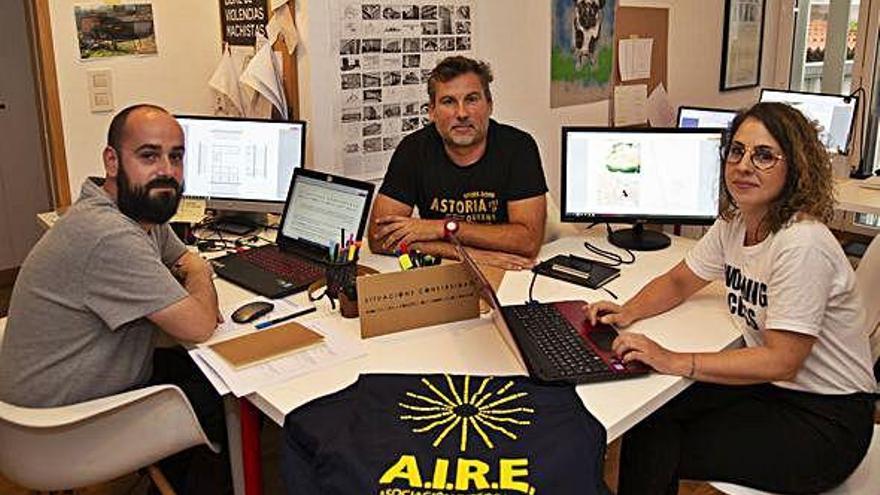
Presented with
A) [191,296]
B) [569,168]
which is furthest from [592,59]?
[191,296]

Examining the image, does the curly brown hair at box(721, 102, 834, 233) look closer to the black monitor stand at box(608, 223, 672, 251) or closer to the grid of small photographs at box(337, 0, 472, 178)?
the black monitor stand at box(608, 223, 672, 251)

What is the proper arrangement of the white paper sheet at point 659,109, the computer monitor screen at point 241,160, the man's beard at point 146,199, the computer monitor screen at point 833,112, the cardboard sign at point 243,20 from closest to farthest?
the man's beard at point 146,199
the computer monitor screen at point 241,160
the cardboard sign at point 243,20
the computer monitor screen at point 833,112
the white paper sheet at point 659,109

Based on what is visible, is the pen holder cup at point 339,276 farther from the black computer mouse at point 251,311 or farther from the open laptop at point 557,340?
the open laptop at point 557,340

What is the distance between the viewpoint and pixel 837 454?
161 centimetres

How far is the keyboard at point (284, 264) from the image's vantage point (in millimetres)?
2145

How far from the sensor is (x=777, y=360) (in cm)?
157

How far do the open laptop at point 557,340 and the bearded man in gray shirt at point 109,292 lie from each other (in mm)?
666

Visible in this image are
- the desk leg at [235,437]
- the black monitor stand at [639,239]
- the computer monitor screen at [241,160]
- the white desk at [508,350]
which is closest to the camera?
the white desk at [508,350]

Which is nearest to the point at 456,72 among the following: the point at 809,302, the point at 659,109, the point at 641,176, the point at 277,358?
the point at 641,176

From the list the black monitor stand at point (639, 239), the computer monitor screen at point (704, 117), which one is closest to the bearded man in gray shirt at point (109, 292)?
the black monitor stand at point (639, 239)

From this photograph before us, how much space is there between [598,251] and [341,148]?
3.36 feet

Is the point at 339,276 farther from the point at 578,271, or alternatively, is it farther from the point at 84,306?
the point at 578,271

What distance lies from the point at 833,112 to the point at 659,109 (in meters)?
0.82

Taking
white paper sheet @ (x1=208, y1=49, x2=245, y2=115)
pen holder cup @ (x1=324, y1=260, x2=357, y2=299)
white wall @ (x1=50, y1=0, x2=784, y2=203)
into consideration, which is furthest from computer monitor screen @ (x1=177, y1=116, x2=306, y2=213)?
pen holder cup @ (x1=324, y1=260, x2=357, y2=299)
